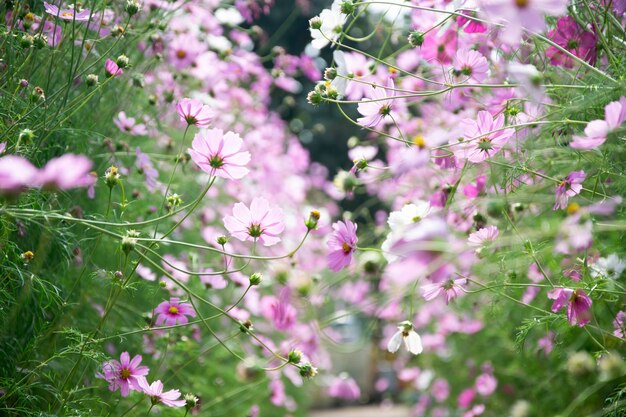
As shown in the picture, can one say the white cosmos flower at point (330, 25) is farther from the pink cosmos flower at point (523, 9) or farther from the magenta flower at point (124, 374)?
the magenta flower at point (124, 374)

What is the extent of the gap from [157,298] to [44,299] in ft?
0.82

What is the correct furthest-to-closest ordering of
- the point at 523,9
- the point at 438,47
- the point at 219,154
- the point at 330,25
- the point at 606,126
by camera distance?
the point at 438,47
the point at 330,25
the point at 219,154
the point at 606,126
the point at 523,9

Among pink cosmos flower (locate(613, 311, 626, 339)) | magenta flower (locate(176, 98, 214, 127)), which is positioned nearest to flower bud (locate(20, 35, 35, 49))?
magenta flower (locate(176, 98, 214, 127))

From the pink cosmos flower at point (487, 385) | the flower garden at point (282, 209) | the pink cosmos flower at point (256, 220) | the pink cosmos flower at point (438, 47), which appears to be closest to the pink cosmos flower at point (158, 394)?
the flower garden at point (282, 209)

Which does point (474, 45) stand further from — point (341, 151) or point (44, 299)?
point (341, 151)

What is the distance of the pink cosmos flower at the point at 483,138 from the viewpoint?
108 centimetres

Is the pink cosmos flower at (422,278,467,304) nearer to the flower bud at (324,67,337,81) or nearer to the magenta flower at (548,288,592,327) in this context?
the magenta flower at (548,288,592,327)

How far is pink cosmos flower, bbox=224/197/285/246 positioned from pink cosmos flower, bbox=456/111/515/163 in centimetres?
34

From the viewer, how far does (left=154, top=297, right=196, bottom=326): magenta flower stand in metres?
1.27

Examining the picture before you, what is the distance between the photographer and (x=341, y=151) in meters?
6.65

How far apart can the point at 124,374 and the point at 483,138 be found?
0.76 meters

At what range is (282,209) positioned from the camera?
1.23 m

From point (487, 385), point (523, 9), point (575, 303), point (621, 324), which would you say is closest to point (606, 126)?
point (523, 9)

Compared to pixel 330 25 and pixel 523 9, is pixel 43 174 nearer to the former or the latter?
pixel 523 9
